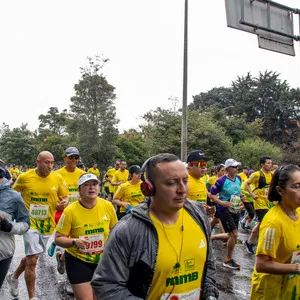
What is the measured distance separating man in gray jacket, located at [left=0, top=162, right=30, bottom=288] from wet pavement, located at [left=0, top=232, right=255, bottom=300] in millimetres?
1861

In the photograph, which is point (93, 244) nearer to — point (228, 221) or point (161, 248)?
point (161, 248)

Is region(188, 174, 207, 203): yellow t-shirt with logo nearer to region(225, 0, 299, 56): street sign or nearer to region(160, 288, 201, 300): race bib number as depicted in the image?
region(225, 0, 299, 56): street sign

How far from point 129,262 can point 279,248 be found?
144 cm

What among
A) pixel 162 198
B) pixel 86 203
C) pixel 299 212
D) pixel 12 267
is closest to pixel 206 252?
pixel 162 198

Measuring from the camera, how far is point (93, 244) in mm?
4469

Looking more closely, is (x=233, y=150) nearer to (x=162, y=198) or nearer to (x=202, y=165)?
(x=202, y=165)

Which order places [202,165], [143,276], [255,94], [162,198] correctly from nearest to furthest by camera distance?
[143,276]
[162,198]
[202,165]
[255,94]

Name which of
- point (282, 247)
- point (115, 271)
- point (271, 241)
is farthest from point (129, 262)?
point (282, 247)

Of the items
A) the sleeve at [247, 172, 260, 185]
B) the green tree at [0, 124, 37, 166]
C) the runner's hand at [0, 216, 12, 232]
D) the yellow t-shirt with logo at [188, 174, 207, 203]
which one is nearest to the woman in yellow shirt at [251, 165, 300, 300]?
the runner's hand at [0, 216, 12, 232]

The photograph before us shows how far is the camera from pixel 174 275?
7.72ft

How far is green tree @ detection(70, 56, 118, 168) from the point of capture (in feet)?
103

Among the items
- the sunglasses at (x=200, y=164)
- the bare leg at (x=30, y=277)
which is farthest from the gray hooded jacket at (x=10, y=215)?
the sunglasses at (x=200, y=164)

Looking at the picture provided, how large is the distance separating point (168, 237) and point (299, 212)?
152cm

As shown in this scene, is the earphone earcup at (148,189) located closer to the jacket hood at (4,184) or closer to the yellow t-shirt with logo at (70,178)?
the jacket hood at (4,184)
